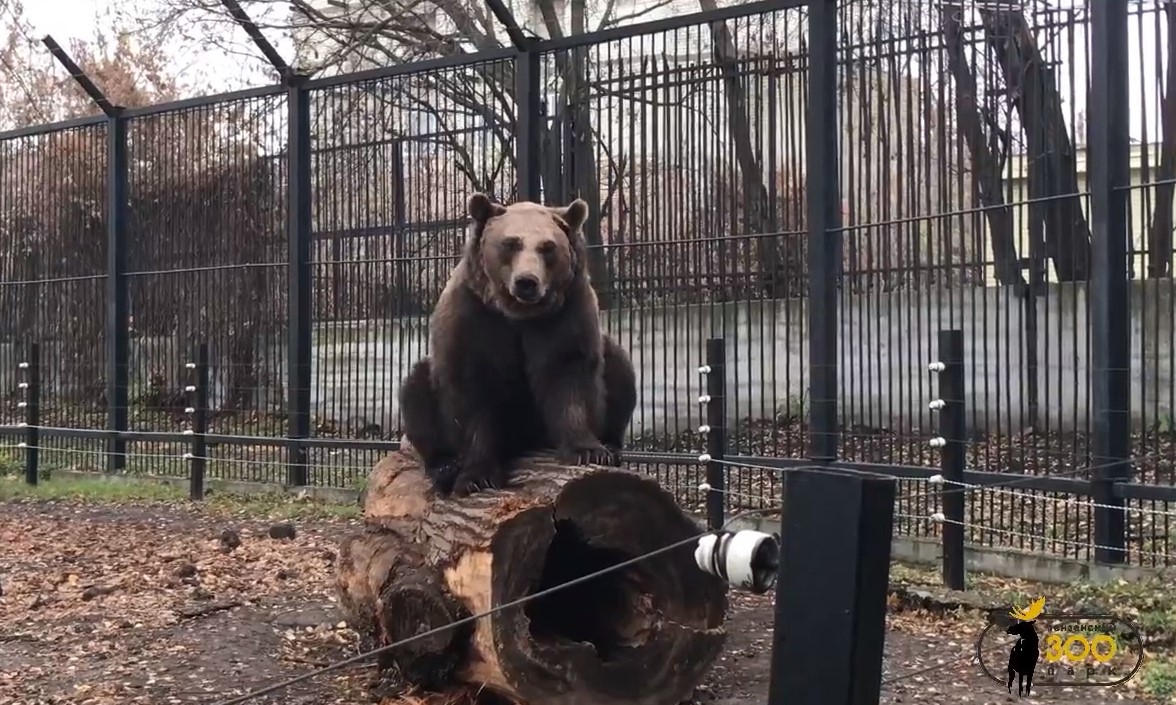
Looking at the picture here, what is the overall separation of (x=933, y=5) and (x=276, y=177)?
6.12 meters

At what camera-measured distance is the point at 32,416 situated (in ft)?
38.8

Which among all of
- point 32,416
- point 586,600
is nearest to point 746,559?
point 586,600

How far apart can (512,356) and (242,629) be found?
6.03 ft

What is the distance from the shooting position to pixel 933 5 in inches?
306

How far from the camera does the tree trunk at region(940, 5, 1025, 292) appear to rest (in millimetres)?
7547

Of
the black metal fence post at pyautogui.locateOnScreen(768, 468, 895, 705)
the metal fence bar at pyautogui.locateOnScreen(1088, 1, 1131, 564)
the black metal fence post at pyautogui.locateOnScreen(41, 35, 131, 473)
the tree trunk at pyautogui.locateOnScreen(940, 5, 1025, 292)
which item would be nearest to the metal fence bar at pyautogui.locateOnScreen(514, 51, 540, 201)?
the tree trunk at pyautogui.locateOnScreen(940, 5, 1025, 292)

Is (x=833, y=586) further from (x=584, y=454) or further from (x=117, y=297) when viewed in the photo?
(x=117, y=297)

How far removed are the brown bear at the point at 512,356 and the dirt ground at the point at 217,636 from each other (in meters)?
1.03

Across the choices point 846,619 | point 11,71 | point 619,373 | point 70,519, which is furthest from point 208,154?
point 11,71

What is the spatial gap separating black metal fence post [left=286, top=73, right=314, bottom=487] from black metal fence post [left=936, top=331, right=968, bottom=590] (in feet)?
19.3

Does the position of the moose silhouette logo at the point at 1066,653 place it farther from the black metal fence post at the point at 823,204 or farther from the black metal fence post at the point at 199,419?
the black metal fence post at the point at 199,419

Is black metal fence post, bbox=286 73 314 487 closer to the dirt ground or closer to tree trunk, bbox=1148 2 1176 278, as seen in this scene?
the dirt ground

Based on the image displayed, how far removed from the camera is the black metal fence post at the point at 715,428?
734cm

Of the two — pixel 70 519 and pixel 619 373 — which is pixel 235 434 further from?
pixel 619 373
